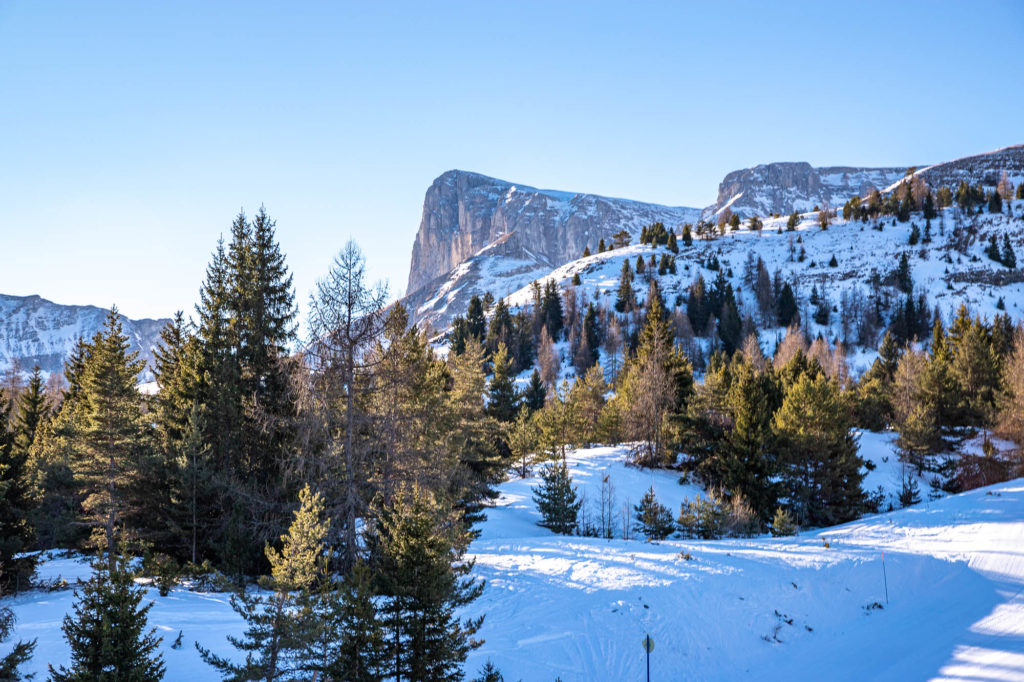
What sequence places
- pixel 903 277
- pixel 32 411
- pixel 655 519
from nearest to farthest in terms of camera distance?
pixel 655 519, pixel 32 411, pixel 903 277

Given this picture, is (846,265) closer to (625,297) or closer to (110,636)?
(625,297)

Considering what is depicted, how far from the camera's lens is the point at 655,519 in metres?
26.8

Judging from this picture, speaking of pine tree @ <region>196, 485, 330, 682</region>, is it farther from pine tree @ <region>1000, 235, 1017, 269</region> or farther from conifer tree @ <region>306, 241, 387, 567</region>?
pine tree @ <region>1000, 235, 1017, 269</region>

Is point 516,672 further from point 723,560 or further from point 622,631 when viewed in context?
point 723,560

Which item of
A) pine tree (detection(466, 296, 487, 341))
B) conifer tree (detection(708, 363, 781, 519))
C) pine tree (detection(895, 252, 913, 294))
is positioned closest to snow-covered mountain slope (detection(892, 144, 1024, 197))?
pine tree (detection(895, 252, 913, 294))

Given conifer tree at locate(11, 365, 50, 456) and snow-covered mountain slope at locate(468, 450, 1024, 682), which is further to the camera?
conifer tree at locate(11, 365, 50, 456)

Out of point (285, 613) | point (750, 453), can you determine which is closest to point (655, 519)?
point (750, 453)

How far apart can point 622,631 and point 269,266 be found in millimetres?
19024

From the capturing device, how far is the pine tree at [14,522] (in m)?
15.7

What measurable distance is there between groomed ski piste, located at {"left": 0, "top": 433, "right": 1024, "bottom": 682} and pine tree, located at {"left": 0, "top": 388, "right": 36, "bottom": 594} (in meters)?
1.07

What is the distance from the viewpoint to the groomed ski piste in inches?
509

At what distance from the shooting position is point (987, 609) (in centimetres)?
1596

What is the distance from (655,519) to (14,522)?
83.9 ft

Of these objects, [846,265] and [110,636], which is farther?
[846,265]
